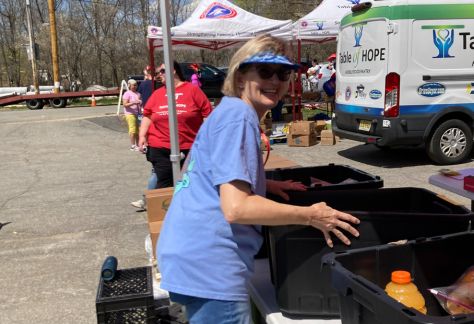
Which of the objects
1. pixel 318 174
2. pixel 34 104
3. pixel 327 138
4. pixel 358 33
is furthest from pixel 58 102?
pixel 318 174

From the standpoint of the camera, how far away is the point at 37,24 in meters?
39.9

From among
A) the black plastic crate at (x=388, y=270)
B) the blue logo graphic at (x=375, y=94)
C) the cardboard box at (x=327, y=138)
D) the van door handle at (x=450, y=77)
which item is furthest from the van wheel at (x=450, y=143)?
the black plastic crate at (x=388, y=270)

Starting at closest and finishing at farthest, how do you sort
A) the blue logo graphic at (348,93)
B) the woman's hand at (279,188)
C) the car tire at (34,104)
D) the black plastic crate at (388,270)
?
the black plastic crate at (388,270)
the woman's hand at (279,188)
the blue logo graphic at (348,93)
the car tire at (34,104)

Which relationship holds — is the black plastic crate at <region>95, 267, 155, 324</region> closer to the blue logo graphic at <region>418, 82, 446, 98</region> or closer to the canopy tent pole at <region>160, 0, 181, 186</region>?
the canopy tent pole at <region>160, 0, 181, 186</region>

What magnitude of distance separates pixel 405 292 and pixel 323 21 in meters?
10.3

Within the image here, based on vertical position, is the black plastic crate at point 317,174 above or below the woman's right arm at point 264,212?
below

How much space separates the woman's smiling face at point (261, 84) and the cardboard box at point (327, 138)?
8755 mm

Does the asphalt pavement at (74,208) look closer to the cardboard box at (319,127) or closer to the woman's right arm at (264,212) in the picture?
the cardboard box at (319,127)

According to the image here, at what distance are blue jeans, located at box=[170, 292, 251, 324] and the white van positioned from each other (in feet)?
20.1

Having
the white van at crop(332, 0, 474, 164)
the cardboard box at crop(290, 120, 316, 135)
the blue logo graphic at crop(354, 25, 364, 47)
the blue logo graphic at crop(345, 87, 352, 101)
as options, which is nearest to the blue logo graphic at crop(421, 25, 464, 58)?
the white van at crop(332, 0, 474, 164)

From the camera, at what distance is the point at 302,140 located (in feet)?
34.2

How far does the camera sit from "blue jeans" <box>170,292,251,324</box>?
1.71 meters

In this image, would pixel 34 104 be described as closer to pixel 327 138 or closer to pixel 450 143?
pixel 327 138

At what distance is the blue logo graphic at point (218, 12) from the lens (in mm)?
11008
